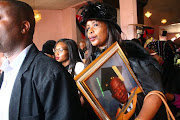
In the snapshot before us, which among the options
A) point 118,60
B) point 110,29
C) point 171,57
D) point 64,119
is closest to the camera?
point 64,119

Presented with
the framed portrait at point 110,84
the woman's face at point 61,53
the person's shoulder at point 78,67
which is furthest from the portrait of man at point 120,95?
the woman's face at point 61,53

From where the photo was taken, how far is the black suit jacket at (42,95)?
2.44 feet

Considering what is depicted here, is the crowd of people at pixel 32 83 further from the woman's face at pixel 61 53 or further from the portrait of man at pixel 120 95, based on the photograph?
the woman's face at pixel 61 53

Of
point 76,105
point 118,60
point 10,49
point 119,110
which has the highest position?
point 10,49

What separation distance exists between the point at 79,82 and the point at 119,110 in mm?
293

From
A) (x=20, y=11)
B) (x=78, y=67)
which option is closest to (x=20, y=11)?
(x=20, y=11)

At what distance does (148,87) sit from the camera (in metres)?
1.17

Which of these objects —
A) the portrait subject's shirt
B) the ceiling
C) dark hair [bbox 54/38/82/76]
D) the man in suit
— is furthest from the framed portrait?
the ceiling

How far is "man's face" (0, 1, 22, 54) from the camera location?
2.60 feet

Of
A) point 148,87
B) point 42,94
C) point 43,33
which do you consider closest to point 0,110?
point 42,94

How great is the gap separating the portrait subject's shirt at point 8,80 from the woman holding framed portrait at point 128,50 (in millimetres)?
571

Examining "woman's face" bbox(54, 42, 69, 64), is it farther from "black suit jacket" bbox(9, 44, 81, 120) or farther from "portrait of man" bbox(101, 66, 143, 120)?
"black suit jacket" bbox(9, 44, 81, 120)

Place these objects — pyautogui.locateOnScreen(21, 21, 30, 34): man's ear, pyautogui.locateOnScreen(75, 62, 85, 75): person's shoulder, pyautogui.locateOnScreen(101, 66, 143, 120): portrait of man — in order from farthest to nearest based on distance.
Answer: pyautogui.locateOnScreen(75, 62, 85, 75): person's shoulder < pyautogui.locateOnScreen(101, 66, 143, 120): portrait of man < pyautogui.locateOnScreen(21, 21, 30, 34): man's ear

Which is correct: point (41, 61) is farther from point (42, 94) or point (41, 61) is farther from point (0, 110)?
point (0, 110)
